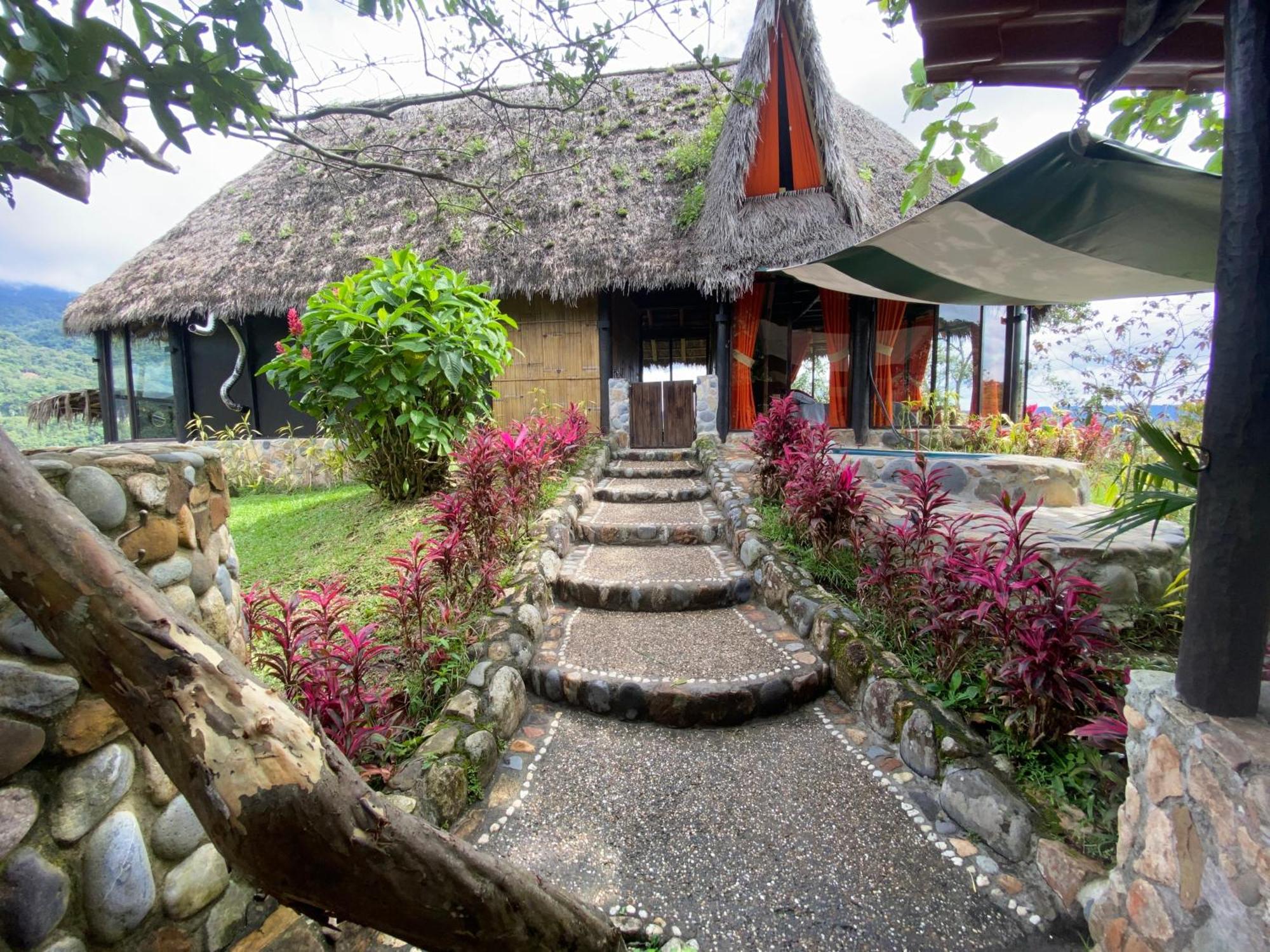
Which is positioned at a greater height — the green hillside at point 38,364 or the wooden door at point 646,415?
the green hillside at point 38,364

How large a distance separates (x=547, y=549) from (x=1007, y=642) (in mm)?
2569

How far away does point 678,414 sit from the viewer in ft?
25.2

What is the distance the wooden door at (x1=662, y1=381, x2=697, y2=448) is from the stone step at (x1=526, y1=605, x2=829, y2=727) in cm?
472

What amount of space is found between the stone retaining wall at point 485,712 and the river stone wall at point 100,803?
1.44 ft

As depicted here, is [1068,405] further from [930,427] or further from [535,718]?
[535,718]

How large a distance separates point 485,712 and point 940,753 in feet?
5.48

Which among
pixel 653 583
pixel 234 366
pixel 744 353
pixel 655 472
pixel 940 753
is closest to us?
pixel 940 753

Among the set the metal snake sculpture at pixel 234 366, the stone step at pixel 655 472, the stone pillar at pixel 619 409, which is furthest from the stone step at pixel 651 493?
the metal snake sculpture at pixel 234 366

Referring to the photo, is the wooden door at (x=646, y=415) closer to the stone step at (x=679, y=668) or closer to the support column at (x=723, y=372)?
the support column at (x=723, y=372)

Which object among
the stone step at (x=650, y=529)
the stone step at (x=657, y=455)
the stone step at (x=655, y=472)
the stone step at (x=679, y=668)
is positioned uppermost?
the stone step at (x=657, y=455)

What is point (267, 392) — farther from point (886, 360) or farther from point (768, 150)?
point (886, 360)

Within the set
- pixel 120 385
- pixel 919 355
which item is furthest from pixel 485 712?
pixel 120 385

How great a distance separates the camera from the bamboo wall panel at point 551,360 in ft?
25.8

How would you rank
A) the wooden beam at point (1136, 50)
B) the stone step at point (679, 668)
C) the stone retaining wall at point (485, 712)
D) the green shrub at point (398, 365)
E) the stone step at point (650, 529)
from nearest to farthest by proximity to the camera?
the wooden beam at point (1136, 50)
the stone retaining wall at point (485, 712)
the stone step at point (679, 668)
the green shrub at point (398, 365)
the stone step at point (650, 529)
